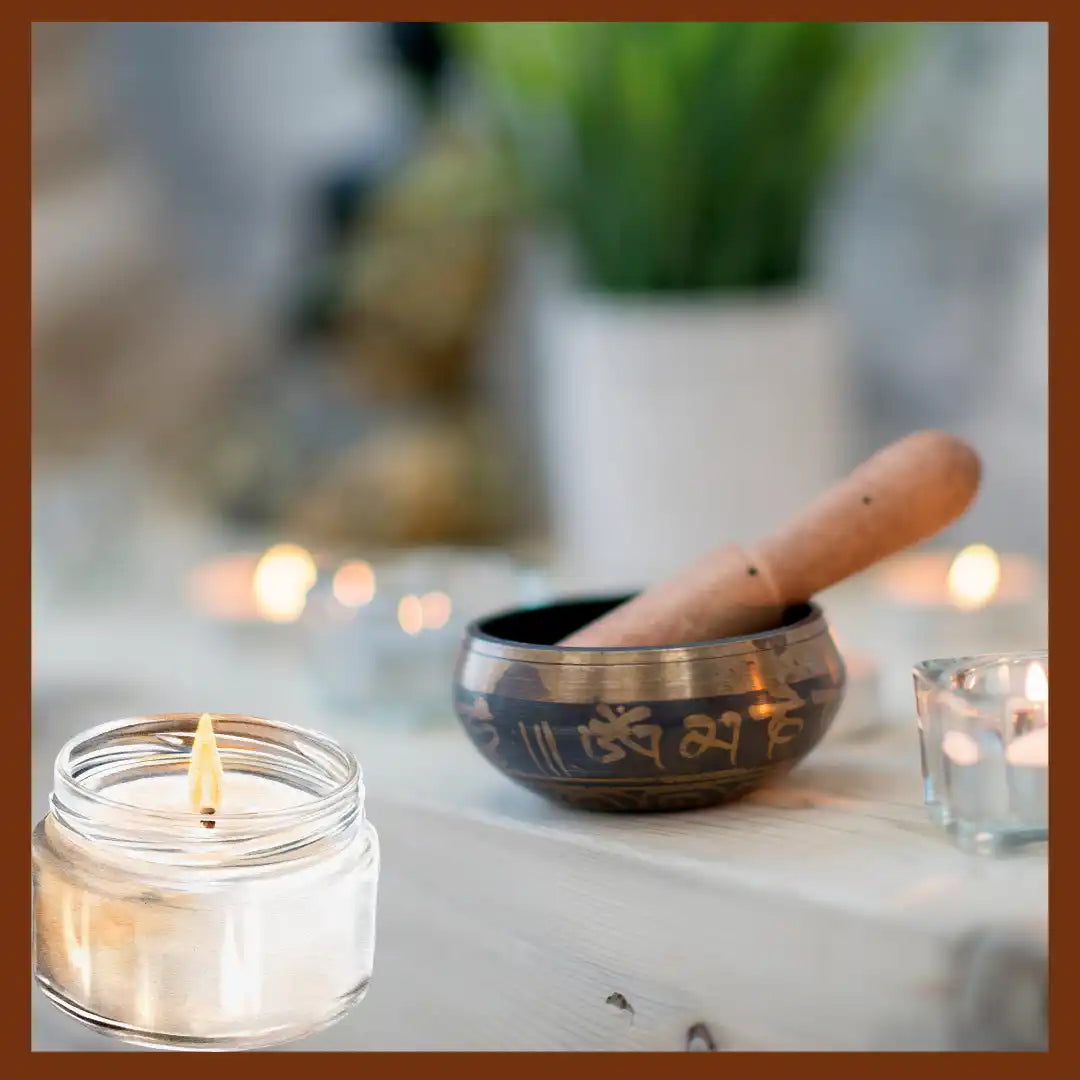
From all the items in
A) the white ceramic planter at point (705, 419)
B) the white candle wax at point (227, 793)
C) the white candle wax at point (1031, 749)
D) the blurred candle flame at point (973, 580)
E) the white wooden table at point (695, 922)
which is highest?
the white ceramic planter at point (705, 419)

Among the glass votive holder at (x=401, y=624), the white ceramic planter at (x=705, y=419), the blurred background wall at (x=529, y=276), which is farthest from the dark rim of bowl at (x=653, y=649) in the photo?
the white ceramic planter at (x=705, y=419)

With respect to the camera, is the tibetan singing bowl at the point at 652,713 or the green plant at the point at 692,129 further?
the green plant at the point at 692,129

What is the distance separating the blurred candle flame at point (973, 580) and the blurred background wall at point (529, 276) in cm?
29

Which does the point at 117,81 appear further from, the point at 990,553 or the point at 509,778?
the point at 509,778

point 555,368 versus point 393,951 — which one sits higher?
point 555,368

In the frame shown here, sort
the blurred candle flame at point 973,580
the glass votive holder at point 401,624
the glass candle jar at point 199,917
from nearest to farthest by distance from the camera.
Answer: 1. the glass candle jar at point 199,917
2. the glass votive holder at point 401,624
3. the blurred candle flame at point 973,580

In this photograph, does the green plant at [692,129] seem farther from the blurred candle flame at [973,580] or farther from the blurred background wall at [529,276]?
the blurred candle flame at [973,580]

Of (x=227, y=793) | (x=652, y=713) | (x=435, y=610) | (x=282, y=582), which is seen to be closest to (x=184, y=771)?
(x=227, y=793)

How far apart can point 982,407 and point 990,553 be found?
47cm

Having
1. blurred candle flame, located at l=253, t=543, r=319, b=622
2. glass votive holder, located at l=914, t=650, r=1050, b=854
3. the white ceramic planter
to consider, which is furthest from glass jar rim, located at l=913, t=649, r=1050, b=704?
the white ceramic planter

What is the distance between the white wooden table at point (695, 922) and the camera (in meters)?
0.45

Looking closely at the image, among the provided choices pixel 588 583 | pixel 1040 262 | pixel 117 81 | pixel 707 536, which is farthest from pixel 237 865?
pixel 117 81

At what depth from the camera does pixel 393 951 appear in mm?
551

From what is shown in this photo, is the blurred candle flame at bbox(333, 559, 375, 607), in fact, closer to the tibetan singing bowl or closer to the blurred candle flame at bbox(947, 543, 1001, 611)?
the tibetan singing bowl
